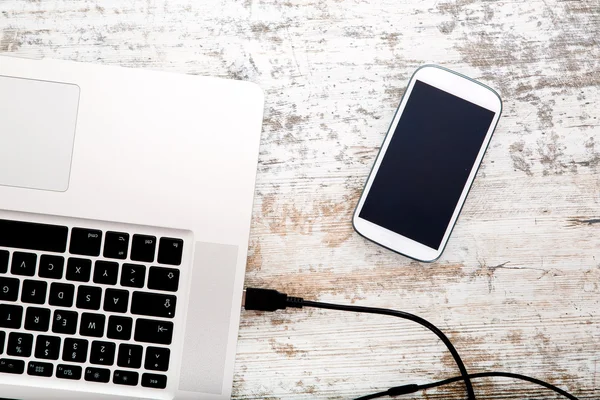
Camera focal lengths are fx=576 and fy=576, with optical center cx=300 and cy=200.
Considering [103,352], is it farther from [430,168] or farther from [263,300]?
[430,168]

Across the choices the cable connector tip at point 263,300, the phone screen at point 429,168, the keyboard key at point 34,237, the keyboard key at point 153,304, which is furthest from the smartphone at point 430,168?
the keyboard key at point 34,237

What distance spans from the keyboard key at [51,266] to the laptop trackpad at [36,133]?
0.08 meters

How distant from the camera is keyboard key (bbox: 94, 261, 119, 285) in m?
0.62

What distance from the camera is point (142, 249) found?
2.05ft

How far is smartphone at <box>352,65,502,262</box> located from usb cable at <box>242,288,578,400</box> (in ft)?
0.25

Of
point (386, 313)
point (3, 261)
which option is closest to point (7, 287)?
point (3, 261)

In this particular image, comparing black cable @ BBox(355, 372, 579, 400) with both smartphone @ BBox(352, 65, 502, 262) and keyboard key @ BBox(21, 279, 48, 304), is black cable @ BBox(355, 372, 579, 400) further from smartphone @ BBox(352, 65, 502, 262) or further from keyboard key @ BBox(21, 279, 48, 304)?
keyboard key @ BBox(21, 279, 48, 304)

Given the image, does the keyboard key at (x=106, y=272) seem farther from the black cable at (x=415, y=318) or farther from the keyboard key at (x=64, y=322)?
the black cable at (x=415, y=318)

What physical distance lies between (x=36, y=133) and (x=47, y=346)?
0.23 meters

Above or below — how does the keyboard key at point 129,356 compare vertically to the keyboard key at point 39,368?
above

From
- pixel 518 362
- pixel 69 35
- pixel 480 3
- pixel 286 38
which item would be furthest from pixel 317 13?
pixel 518 362

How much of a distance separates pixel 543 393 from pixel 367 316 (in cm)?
23

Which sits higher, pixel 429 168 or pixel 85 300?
pixel 429 168

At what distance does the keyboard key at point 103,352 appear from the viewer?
2.05 feet
